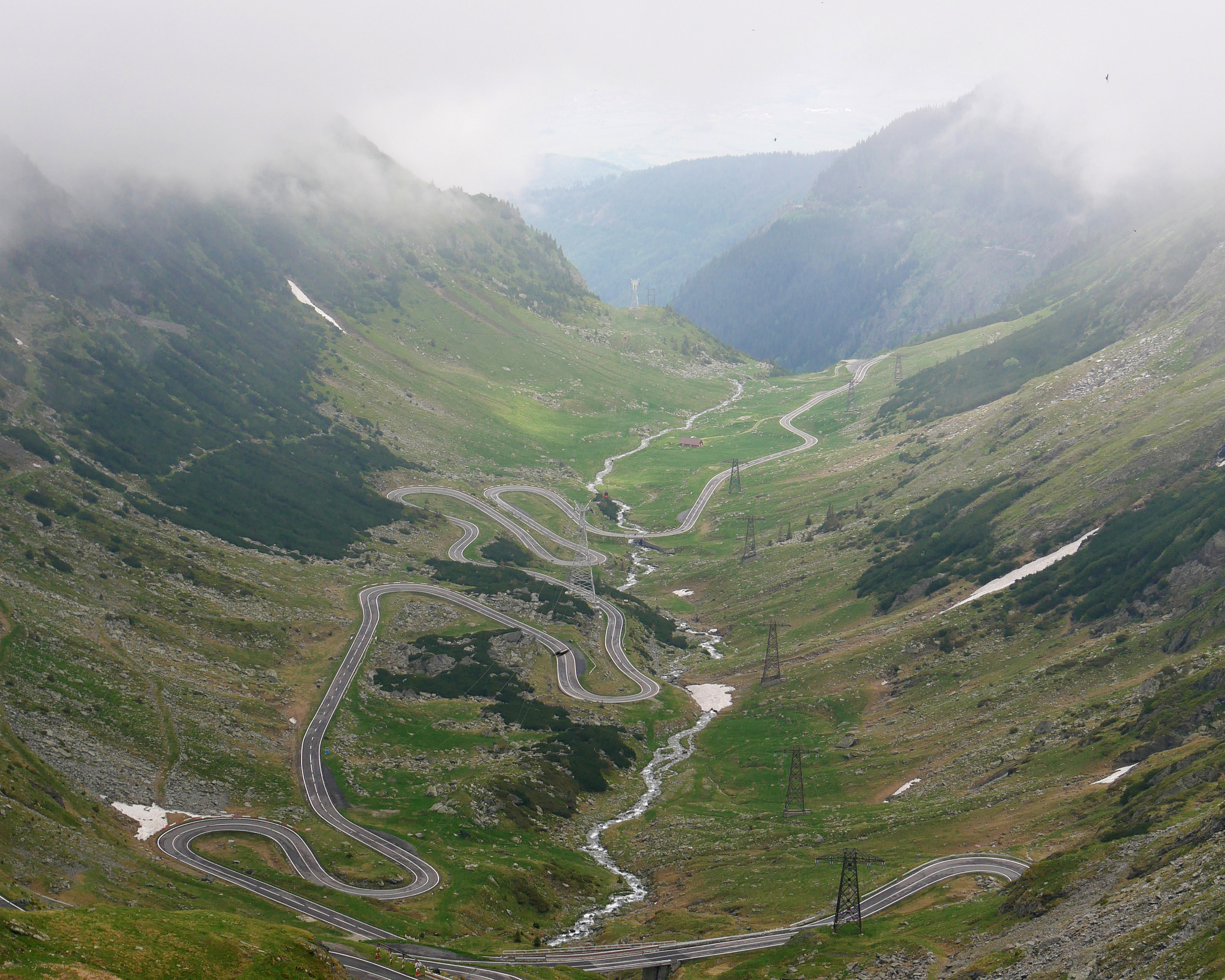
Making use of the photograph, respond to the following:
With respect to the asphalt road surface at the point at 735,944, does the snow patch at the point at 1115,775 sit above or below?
above

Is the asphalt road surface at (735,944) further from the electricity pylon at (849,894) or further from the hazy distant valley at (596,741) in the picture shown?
the electricity pylon at (849,894)

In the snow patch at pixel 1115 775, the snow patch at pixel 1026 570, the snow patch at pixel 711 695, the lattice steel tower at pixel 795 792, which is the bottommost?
the snow patch at pixel 1115 775

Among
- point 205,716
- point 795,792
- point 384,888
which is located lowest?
point 384,888

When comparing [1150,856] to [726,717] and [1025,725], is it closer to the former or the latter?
[1025,725]

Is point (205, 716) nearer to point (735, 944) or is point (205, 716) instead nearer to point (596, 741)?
point (596, 741)

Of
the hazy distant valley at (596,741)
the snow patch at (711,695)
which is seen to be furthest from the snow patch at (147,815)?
the snow patch at (711,695)

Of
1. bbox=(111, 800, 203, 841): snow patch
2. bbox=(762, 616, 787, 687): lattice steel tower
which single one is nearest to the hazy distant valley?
bbox=(111, 800, 203, 841): snow patch

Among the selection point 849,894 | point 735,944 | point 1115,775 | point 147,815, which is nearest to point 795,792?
point 849,894
